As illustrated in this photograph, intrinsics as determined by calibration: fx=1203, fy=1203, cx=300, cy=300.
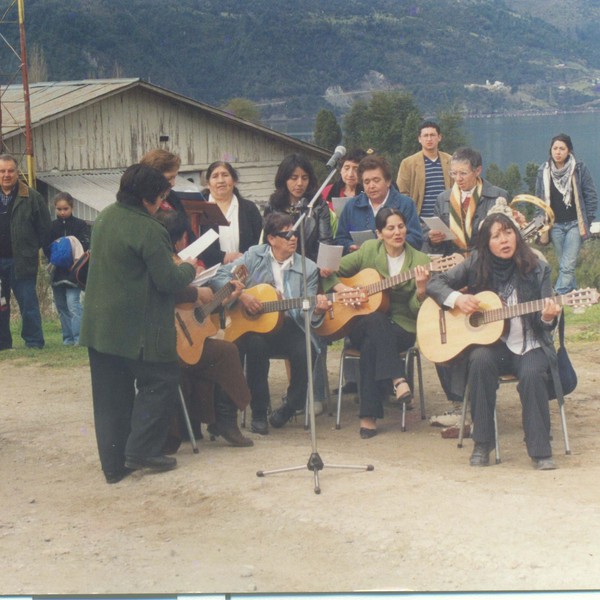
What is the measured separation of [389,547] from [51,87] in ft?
81.3

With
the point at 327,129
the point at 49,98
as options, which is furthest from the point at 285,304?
the point at 327,129

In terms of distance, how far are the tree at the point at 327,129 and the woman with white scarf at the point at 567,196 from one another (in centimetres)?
2380

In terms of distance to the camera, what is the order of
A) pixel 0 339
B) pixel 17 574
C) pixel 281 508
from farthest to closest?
1. pixel 0 339
2. pixel 281 508
3. pixel 17 574

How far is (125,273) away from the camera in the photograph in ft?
21.8

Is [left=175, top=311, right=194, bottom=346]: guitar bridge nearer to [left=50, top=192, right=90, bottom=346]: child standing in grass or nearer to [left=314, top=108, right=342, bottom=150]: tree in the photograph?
[left=50, top=192, right=90, bottom=346]: child standing in grass

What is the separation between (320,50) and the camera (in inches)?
1672

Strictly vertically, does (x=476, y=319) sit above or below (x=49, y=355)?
above

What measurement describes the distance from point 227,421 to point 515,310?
194cm

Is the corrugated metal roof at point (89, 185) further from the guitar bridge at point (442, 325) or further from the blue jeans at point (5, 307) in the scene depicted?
the guitar bridge at point (442, 325)

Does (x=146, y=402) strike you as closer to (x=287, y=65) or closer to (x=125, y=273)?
(x=125, y=273)

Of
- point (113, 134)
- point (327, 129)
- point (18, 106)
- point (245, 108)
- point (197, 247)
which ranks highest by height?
point (245, 108)

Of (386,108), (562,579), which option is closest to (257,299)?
(562,579)

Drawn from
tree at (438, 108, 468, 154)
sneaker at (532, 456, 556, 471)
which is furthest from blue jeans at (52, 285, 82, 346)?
tree at (438, 108, 468, 154)

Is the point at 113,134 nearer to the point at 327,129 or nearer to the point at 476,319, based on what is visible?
the point at 327,129
